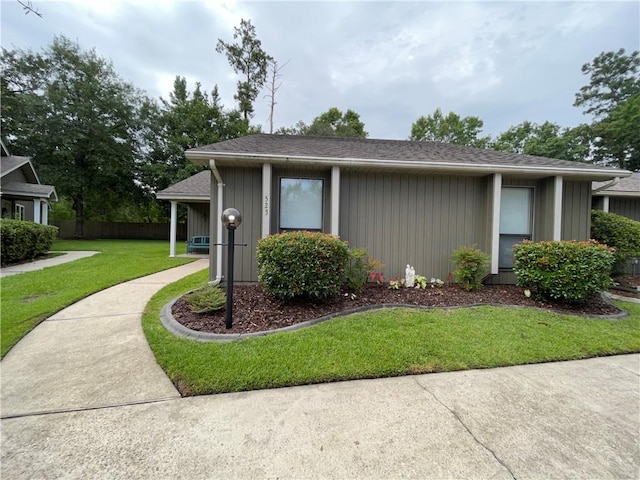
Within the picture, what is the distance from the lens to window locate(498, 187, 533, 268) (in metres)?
5.80

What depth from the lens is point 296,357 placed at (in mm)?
2740

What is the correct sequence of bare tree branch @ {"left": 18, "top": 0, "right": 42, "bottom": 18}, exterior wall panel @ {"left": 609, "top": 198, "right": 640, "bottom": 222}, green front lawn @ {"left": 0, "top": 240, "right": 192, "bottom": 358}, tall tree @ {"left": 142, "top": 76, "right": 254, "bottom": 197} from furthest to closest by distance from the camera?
tall tree @ {"left": 142, "top": 76, "right": 254, "bottom": 197}, exterior wall panel @ {"left": 609, "top": 198, "right": 640, "bottom": 222}, green front lawn @ {"left": 0, "top": 240, "right": 192, "bottom": 358}, bare tree branch @ {"left": 18, "top": 0, "right": 42, "bottom": 18}

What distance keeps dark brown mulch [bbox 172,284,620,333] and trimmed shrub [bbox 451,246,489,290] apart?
19cm

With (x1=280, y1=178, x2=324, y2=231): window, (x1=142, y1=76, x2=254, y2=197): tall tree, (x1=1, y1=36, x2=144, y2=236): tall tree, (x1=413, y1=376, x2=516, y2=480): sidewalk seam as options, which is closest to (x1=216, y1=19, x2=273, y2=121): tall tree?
(x1=142, y1=76, x2=254, y2=197): tall tree

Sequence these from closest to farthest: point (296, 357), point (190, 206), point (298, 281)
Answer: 1. point (296, 357)
2. point (298, 281)
3. point (190, 206)

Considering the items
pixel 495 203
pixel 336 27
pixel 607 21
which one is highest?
pixel 336 27

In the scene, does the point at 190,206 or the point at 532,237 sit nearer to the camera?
the point at 532,237

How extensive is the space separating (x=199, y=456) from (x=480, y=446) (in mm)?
1783

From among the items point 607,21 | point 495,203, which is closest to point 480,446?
point 495,203

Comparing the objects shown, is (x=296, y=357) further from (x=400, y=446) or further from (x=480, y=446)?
(x=480, y=446)

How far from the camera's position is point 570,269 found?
14.2ft

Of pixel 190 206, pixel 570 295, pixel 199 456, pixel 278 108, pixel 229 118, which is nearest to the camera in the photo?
pixel 199 456

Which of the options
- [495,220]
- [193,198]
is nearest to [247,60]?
[193,198]

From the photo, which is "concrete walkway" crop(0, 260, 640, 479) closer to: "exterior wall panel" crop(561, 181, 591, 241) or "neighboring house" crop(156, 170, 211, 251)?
"exterior wall panel" crop(561, 181, 591, 241)
